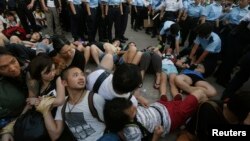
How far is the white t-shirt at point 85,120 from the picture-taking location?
2.00 m

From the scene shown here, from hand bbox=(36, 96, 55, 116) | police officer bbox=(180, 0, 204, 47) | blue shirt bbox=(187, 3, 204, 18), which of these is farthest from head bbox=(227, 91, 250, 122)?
blue shirt bbox=(187, 3, 204, 18)

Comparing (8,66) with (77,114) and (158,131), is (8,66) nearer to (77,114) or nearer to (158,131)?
(77,114)

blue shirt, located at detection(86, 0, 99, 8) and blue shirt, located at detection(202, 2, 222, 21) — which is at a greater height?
blue shirt, located at detection(86, 0, 99, 8)

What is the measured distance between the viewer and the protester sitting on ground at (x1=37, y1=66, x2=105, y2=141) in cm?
200

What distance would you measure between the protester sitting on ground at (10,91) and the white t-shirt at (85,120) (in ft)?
1.69

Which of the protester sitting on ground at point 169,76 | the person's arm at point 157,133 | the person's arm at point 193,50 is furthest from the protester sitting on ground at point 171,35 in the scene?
the person's arm at point 157,133

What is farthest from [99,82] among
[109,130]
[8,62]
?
[8,62]

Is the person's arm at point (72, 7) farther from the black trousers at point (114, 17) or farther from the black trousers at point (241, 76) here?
the black trousers at point (241, 76)

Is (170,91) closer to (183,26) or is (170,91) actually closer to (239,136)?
(239,136)

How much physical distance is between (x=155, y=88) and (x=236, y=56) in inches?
61.2

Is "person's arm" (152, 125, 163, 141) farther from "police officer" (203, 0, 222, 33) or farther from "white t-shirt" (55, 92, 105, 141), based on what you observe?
"police officer" (203, 0, 222, 33)

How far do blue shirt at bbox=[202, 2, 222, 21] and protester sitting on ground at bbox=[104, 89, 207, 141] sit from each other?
350cm

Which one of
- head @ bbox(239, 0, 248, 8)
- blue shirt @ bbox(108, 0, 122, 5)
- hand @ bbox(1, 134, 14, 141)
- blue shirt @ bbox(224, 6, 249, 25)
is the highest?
head @ bbox(239, 0, 248, 8)

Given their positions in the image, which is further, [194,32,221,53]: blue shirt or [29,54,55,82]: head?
[194,32,221,53]: blue shirt
